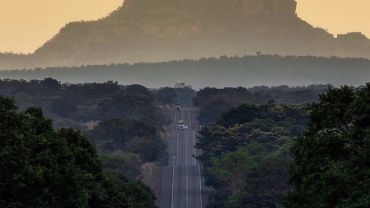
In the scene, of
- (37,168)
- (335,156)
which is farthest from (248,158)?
(335,156)

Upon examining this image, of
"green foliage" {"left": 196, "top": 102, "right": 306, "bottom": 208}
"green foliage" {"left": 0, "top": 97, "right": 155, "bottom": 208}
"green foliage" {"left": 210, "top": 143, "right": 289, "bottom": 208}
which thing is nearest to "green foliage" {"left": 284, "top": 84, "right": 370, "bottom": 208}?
"green foliage" {"left": 0, "top": 97, "right": 155, "bottom": 208}

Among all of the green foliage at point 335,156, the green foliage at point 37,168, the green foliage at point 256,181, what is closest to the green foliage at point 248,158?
the green foliage at point 256,181

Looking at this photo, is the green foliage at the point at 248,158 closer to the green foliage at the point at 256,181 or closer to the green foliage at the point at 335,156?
the green foliage at the point at 256,181

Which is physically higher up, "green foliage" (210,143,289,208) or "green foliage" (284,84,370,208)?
"green foliage" (284,84,370,208)

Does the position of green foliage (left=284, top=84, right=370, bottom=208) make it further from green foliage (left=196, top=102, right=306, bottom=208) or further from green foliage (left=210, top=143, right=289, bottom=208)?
green foliage (left=196, top=102, right=306, bottom=208)

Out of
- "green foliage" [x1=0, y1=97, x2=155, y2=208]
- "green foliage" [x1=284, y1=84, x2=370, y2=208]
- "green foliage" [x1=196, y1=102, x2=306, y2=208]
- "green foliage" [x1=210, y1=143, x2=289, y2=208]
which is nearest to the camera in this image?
"green foliage" [x1=284, y1=84, x2=370, y2=208]

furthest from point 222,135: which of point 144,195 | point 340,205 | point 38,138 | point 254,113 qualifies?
point 340,205
